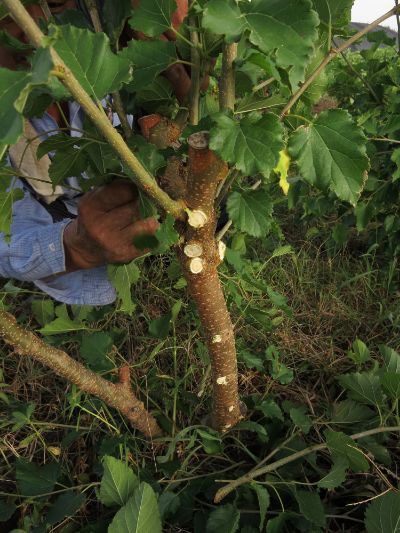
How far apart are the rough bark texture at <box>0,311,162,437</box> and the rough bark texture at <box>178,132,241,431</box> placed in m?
0.21

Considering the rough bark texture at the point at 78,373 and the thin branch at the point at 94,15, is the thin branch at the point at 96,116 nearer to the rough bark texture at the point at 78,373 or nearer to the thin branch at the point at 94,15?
the thin branch at the point at 94,15

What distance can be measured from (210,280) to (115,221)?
0.88ft

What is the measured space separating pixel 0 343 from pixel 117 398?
874mm

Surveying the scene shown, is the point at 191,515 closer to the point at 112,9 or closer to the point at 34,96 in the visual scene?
the point at 34,96

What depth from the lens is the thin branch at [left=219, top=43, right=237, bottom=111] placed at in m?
0.62

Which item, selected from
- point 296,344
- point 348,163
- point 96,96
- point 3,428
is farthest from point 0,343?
point 348,163

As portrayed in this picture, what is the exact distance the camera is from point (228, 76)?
66 cm

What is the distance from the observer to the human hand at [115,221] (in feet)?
3.21

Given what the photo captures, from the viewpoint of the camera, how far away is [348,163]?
648 mm

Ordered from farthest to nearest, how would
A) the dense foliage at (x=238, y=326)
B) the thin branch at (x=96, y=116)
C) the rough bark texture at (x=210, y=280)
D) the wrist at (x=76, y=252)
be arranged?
the wrist at (x=76, y=252) < the rough bark texture at (x=210, y=280) < the dense foliage at (x=238, y=326) < the thin branch at (x=96, y=116)

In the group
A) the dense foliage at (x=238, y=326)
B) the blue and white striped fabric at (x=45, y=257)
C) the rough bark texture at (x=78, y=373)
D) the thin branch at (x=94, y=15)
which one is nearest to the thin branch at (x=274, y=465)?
the dense foliage at (x=238, y=326)

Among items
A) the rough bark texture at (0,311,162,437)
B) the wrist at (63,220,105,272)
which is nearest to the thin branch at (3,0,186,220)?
the rough bark texture at (0,311,162,437)

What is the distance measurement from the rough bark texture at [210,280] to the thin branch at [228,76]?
0.20 ft

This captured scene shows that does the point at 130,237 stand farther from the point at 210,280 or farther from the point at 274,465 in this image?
the point at 274,465
